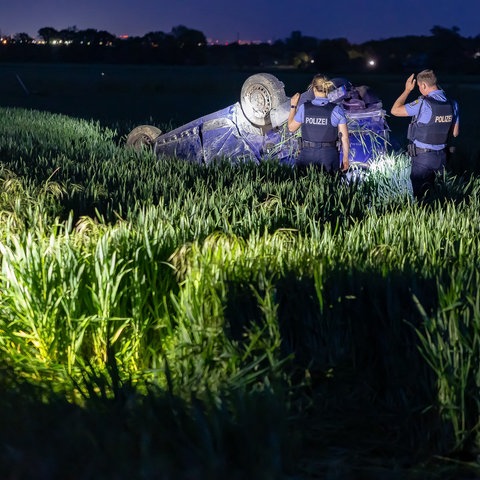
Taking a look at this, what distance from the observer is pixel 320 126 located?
37.4 ft

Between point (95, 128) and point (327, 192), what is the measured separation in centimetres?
1304

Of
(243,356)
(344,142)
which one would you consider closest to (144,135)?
(344,142)

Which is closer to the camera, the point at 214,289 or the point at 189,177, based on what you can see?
the point at 214,289

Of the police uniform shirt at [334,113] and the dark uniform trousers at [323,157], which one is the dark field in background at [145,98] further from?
the police uniform shirt at [334,113]

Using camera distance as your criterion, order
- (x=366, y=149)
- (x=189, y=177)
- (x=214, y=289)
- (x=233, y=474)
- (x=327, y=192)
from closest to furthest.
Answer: (x=233, y=474), (x=214, y=289), (x=327, y=192), (x=189, y=177), (x=366, y=149)

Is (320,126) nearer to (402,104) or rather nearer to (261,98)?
(402,104)

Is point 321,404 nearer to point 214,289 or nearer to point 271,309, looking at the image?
point 271,309

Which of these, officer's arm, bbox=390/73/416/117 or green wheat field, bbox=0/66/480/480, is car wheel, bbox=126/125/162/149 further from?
green wheat field, bbox=0/66/480/480

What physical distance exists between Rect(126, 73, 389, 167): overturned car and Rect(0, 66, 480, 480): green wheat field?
626 cm

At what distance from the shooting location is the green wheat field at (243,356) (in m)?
3.75

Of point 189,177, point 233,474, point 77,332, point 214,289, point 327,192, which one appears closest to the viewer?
point 233,474

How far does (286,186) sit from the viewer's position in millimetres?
9461

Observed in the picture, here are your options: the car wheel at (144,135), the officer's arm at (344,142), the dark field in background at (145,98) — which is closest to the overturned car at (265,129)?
the car wheel at (144,135)

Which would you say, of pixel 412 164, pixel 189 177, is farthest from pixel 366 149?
pixel 189 177
